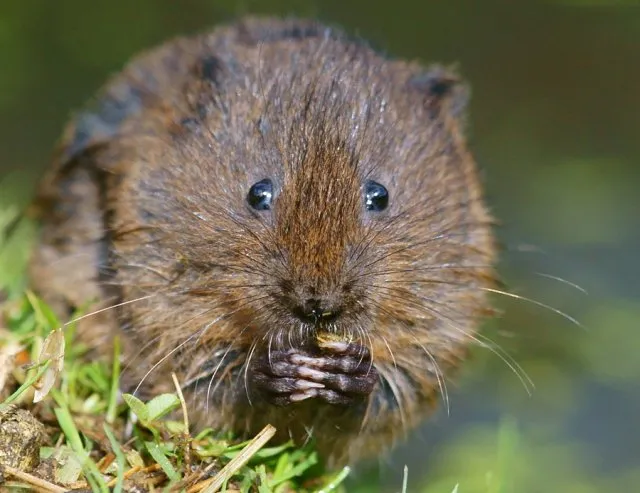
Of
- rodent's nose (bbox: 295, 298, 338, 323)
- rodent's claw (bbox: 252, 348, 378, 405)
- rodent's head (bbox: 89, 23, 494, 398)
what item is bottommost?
rodent's claw (bbox: 252, 348, 378, 405)

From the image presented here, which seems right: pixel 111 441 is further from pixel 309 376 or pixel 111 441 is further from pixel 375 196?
pixel 375 196

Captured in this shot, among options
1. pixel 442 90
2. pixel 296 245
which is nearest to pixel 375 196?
pixel 296 245

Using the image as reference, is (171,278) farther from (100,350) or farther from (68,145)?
(68,145)

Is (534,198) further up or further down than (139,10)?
further down

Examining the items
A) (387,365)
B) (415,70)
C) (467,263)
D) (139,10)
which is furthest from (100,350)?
(139,10)

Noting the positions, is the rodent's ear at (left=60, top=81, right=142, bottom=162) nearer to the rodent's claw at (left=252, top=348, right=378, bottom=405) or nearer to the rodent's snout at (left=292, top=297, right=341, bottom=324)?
the rodent's claw at (left=252, top=348, right=378, bottom=405)

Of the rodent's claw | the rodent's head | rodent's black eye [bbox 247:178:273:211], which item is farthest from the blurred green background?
rodent's black eye [bbox 247:178:273:211]
